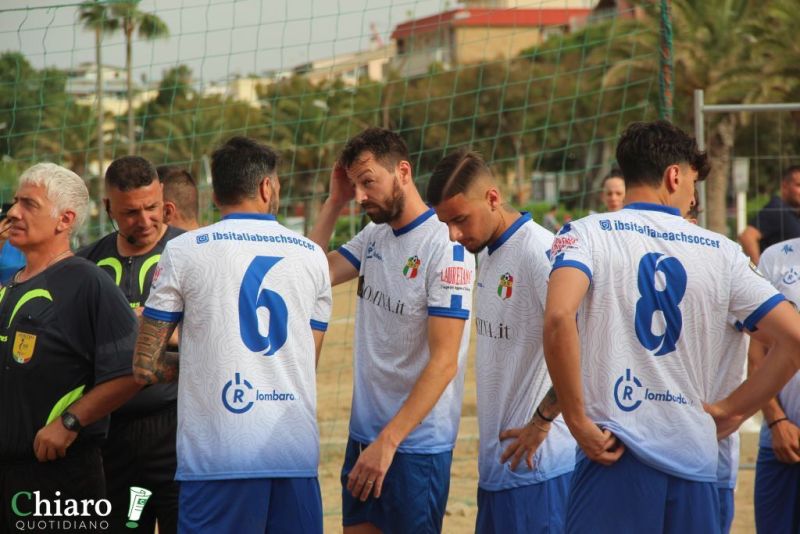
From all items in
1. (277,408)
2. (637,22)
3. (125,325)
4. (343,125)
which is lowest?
(277,408)

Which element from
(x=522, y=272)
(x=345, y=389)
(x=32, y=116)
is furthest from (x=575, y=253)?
(x=345, y=389)

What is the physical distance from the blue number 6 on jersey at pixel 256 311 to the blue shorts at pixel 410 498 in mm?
916

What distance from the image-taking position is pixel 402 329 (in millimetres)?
4188

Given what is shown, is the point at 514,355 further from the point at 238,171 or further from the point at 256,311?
the point at 238,171

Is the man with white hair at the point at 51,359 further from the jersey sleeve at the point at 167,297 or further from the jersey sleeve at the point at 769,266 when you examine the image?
the jersey sleeve at the point at 769,266

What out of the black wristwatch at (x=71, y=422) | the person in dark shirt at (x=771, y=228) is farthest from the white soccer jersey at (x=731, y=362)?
the person in dark shirt at (x=771, y=228)

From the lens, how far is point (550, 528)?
3.92 meters

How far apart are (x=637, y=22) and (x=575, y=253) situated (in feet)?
76.5

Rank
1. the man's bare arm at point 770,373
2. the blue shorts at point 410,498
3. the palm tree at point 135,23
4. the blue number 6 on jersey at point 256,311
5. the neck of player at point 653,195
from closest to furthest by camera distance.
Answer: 1. the man's bare arm at point 770,373
2. the neck of player at point 653,195
3. the blue number 6 on jersey at point 256,311
4. the blue shorts at point 410,498
5. the palm tree at point 135,23

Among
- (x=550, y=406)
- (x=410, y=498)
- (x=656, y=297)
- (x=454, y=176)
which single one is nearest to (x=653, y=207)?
(x=656, y=297)

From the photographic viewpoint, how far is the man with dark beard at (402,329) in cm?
412

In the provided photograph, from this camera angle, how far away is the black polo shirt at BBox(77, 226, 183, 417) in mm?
4660

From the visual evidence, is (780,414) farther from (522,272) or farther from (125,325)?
(125,325)

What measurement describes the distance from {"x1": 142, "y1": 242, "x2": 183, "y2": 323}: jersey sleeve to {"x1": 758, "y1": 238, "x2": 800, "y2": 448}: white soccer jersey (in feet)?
8.94
